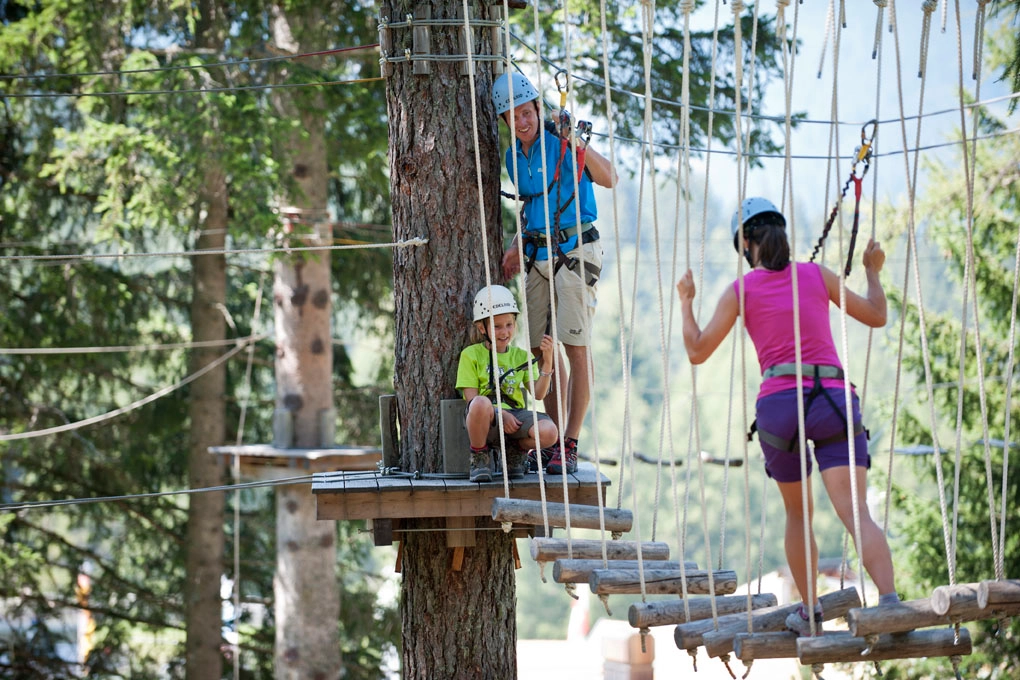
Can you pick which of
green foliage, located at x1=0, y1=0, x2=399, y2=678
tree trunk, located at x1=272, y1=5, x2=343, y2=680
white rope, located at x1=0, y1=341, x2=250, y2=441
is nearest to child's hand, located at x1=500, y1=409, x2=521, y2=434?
white rope, located at x1=0, y1=341, x2=250, y2=441

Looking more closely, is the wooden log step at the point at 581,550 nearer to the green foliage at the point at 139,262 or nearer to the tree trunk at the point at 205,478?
the green foliage at the point at 139,262

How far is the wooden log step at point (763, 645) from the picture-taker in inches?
98.0

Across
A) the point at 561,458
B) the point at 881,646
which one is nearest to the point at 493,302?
the point at 561,458

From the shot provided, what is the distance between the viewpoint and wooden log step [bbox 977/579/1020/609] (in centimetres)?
234

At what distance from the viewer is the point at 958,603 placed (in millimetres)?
2355

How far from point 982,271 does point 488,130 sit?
653 centimetres

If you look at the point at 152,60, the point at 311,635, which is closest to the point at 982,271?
the point at 311,635

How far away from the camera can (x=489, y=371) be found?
11.3 ft

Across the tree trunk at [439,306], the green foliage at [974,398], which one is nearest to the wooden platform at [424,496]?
the tree trunk at [439,306]

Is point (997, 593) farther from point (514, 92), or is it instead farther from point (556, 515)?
point (514, 92)

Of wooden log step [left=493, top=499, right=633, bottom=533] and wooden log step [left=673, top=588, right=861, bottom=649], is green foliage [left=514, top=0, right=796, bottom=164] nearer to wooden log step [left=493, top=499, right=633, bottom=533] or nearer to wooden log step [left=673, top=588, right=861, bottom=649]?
wooden log step [left=493, top=499, right=633, bottom=533]

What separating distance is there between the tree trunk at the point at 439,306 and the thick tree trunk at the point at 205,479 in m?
5.14

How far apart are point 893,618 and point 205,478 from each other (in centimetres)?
719

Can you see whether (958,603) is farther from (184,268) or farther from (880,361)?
(880,361)
